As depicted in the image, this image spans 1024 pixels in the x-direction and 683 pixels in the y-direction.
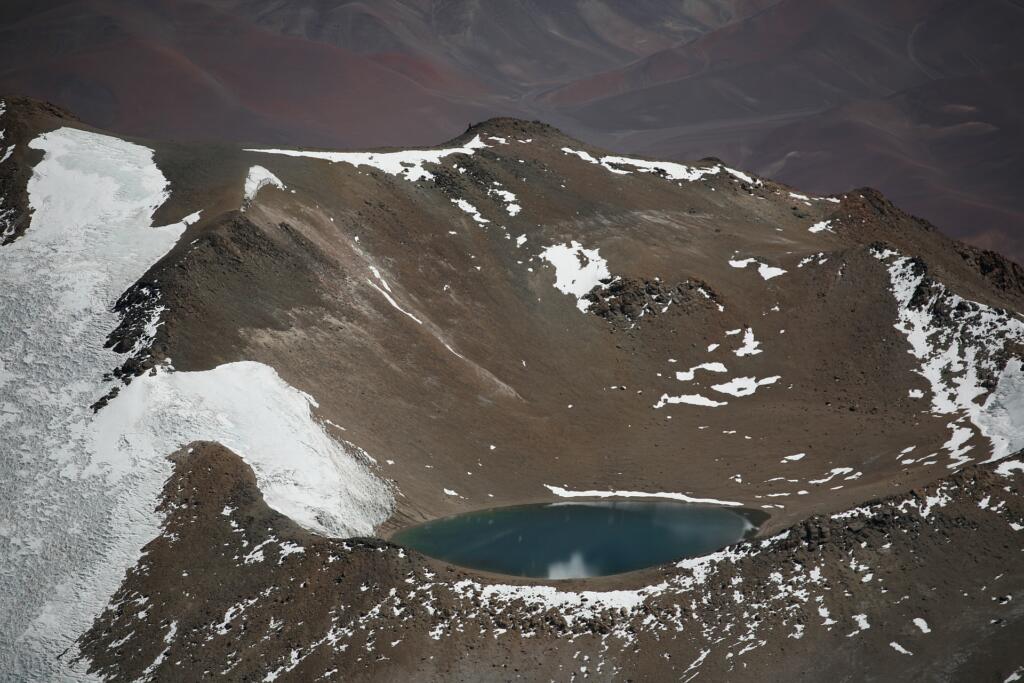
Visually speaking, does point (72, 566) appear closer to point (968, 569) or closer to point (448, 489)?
point (448, 489)

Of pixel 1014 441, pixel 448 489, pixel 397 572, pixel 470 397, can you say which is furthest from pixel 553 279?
pixel 397 572

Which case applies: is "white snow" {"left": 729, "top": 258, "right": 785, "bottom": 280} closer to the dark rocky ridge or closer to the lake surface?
the lake surface

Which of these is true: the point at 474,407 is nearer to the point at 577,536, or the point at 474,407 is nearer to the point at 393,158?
the point at 577,536

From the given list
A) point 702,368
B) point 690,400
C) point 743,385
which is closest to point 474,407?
point 690,400

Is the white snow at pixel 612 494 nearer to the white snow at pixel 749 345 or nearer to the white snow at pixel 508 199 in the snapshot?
the white snow at pixel 749 345

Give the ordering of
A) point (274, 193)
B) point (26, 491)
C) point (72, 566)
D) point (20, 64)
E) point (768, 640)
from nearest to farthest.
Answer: point (768, 640)
point (72, 566)
point (26, 491)
point (274, 193)
point (20, 64)

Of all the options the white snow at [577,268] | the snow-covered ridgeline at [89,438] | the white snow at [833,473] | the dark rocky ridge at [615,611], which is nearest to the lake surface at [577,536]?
the snow-covered ridgeline at [89,438]
